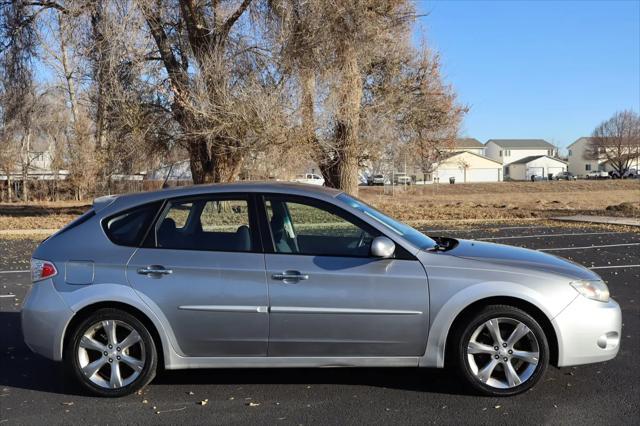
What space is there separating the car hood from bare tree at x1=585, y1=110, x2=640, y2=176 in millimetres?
94429

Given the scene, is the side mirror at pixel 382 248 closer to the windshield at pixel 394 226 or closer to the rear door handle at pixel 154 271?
the windshield at pixel 394 226

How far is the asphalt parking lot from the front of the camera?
161 inches

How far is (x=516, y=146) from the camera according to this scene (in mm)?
119438

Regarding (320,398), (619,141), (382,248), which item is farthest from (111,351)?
(619,141)

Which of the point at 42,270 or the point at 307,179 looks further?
the point at 307,179

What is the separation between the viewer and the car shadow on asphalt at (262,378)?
470 centimetres

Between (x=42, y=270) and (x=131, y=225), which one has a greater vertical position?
(x=131, y=225)

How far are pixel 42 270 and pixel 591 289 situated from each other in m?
4.11

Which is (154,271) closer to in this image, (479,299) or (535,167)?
(479,299)

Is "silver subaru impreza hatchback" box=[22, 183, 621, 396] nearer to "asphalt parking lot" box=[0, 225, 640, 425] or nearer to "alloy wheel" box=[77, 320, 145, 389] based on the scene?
"alloy wheel" box=[77, 320, 145, 389]

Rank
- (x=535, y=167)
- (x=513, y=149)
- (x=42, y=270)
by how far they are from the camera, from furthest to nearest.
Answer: (x=513, y=149) < (x=535, y=167) < (x=42, y=270)

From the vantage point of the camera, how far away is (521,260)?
462cm

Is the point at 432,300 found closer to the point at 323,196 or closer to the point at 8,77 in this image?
the point at 323,196

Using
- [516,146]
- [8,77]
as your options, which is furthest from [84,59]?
[516,146]
